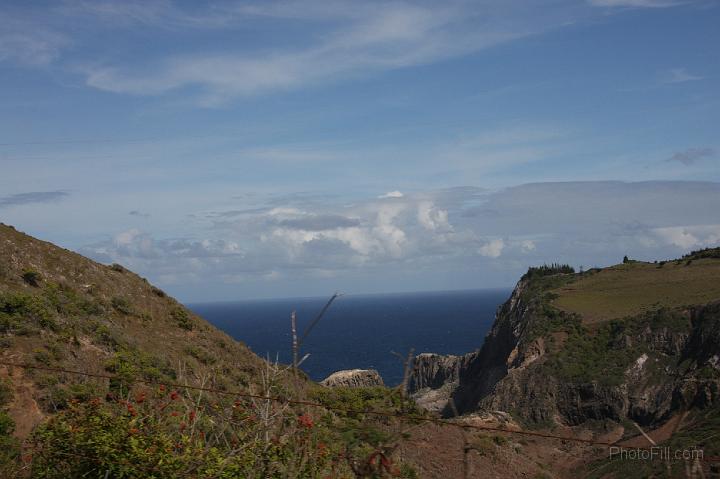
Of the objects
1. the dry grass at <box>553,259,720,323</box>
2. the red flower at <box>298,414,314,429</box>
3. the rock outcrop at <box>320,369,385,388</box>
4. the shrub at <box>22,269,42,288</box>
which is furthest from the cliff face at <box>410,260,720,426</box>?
Result: the red flower at <box>298,414,314,429</box>

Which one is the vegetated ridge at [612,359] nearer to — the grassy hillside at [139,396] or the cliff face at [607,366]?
the cliff face at [607,366]

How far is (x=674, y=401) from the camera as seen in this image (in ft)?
148

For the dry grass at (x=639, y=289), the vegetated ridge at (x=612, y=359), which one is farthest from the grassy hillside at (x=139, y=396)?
the dry grass at (x=639, y=289)

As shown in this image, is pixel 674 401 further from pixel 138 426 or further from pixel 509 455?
pixel 138 426

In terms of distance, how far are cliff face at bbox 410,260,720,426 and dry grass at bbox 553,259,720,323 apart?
1.05 metres

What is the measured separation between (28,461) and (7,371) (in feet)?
A: 40.2

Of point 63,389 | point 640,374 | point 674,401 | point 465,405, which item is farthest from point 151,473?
point 465,405

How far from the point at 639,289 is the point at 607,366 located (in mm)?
19730

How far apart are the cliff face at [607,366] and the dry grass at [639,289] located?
1055 millimetres

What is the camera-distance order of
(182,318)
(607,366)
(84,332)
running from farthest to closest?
(607,366), (182,318), (84,332)

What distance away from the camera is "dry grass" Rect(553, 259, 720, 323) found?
61.2m

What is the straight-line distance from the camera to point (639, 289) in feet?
228

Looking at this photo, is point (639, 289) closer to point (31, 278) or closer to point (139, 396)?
point (31, 278)

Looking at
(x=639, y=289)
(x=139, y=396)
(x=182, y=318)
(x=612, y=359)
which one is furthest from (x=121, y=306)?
(x=639, y=289)
